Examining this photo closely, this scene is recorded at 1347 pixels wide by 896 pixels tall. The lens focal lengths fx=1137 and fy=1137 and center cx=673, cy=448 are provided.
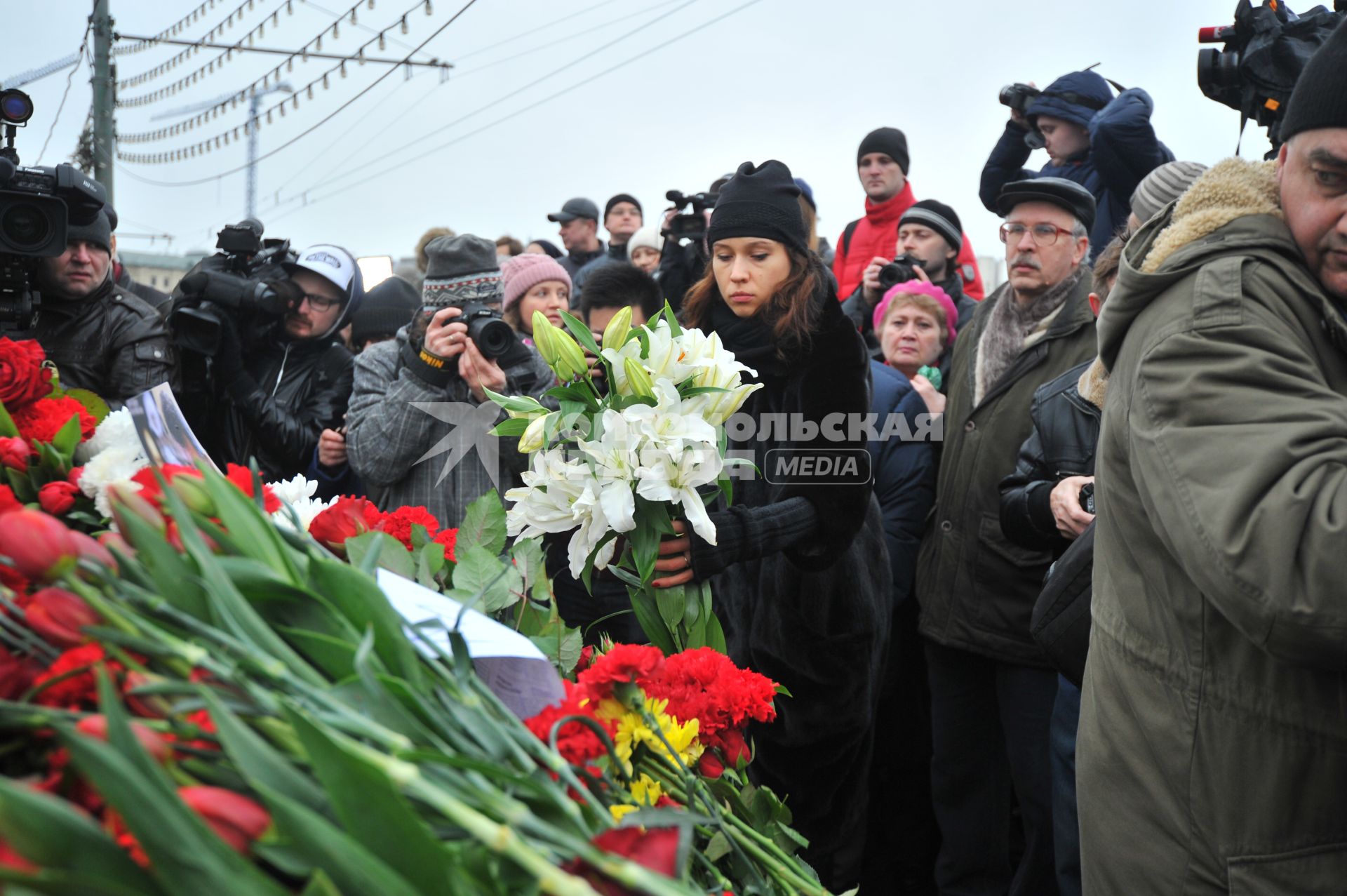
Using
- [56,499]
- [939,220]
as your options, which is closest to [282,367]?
[939,220]

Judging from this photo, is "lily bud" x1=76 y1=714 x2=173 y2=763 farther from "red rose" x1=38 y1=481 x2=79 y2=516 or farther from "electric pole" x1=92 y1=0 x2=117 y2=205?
"electric pole" x1=92 y1=0 x2=117 y2=205

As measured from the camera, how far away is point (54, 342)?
3.60 m

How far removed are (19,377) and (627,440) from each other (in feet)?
3.42

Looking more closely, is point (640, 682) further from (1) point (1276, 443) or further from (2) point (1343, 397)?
(2) point (1343, 397)

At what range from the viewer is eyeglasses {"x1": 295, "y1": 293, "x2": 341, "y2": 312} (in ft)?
13.4

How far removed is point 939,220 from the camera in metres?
4.41

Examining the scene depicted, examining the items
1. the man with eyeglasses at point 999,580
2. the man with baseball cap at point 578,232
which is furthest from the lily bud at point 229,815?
the man with baseball cap at point 578,232

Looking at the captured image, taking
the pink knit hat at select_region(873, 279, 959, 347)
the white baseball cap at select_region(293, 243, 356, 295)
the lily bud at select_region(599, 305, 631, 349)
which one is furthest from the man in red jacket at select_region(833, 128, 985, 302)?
the lily bud at select_region(599, 305, 631, 349)

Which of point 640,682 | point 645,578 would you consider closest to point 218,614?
point 640,682

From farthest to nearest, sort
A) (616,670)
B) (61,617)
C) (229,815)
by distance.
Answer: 1. (616,670)
2. (61,617)
3. (229,815)

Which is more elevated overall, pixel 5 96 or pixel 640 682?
pixel 5 96

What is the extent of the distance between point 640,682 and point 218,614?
0.50 m

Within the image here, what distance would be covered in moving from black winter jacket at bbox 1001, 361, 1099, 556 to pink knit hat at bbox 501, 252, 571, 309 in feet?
6.36

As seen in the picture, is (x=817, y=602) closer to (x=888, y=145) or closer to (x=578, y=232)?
(x=888, y=145)
